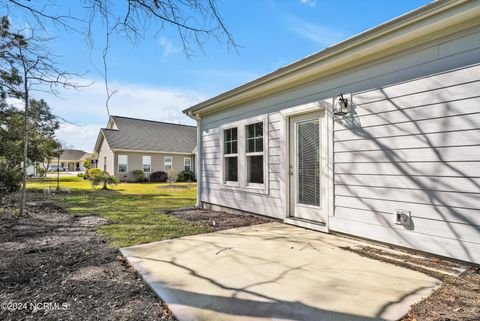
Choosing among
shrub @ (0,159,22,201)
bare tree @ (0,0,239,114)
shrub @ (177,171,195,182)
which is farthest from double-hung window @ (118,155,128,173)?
bare tree @ (0,0,239,114)

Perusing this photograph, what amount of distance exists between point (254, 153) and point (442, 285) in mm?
3968

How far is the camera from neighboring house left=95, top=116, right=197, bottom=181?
65.2 feet

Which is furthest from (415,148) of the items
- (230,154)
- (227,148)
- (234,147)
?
(227,148)

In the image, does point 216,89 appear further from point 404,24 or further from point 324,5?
point 404,24

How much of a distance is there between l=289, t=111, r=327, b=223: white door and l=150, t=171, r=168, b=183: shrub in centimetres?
1740

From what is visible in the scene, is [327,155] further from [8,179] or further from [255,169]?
[8,179]

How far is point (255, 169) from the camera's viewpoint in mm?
5898

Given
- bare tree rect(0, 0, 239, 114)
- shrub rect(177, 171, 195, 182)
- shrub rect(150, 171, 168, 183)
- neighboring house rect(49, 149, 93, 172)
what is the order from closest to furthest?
1. bare tree rect(0, 0, 239, 114)
2. shrub rect(150, 171, 168, 183)
3. shrub rect(177, 171, 195, 182)
4. neighboring house rect(49, 149, 93, 172)

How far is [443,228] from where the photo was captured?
301cm

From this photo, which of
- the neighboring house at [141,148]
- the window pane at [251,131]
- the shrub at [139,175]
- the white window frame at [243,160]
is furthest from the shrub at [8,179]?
the shrub at [139,175]

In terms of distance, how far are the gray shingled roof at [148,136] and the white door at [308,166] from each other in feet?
57.3

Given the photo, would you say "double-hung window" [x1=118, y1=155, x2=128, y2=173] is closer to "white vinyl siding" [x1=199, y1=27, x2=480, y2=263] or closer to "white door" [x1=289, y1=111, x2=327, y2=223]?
"white door" [x1=289, y1=111, x2=327, y2=223]

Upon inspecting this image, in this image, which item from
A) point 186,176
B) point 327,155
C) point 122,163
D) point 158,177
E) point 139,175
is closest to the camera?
point 327,155

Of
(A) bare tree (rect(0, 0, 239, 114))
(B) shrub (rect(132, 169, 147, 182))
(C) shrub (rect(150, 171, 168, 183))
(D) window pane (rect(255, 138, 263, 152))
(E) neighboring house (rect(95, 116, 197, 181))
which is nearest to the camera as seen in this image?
(A) bare tree (rect(0, 0, 239, 114))
